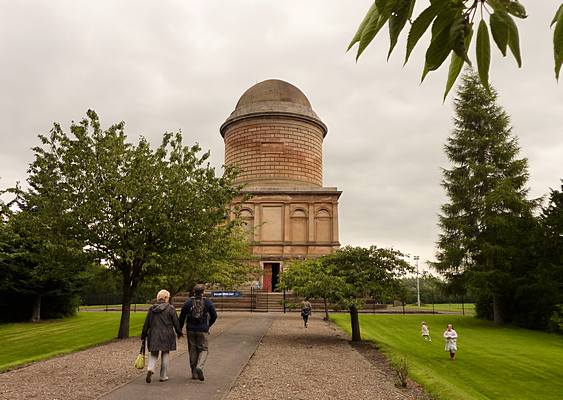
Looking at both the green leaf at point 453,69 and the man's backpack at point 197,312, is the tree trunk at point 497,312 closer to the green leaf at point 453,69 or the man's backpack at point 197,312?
the man's backpack at point 197,312

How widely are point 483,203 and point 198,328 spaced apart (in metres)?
24.1

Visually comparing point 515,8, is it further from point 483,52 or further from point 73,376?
point 73,376

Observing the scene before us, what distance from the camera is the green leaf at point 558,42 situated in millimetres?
1318

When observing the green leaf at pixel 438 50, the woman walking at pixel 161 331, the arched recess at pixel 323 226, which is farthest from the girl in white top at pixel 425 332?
the arched recess at pixel 323 226

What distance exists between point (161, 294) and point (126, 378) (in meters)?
2.18

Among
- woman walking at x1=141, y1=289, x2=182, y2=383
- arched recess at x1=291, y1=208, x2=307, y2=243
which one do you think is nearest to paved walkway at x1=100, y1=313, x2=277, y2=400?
woman walking at x1=141, y1=289, x2=182, y2=383

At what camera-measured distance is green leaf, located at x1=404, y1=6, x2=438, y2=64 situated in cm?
144

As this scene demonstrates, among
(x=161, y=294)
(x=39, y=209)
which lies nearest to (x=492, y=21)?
(x=161, y=294)

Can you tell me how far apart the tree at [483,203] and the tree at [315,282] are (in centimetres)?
1235

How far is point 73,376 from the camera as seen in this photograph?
10266mm

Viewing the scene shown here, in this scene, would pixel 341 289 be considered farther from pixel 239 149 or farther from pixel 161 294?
pixel 239 149

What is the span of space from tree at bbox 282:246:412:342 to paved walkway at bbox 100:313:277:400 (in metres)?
2.95

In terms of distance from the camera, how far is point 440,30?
152 cm

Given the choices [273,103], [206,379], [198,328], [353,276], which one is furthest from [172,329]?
[273,103]
